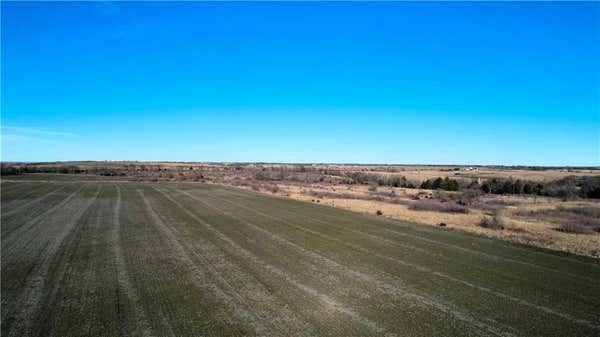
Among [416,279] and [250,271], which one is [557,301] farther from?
[250,271]

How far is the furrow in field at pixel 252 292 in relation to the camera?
5.03 m

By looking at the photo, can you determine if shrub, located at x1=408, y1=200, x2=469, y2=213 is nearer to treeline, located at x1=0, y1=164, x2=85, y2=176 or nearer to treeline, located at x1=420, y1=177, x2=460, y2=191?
treeline, located at x1=420, y1=177, x2=460, y2=191

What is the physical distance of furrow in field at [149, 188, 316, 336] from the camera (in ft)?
16.5

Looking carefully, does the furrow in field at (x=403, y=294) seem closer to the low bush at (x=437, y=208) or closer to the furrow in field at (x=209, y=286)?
the furrow in field at (x=209, y=286)

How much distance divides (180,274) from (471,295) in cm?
637

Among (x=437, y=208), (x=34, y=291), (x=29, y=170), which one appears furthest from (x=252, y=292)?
(x=29, y=170)

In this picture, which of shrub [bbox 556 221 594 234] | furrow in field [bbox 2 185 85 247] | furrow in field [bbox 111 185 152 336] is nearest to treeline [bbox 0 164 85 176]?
furrow in field [bbox 2 185 85 247]

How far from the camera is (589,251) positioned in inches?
416

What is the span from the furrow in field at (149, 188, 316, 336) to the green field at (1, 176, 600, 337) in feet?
0.09

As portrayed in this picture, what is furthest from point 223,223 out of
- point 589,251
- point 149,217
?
point 589,251

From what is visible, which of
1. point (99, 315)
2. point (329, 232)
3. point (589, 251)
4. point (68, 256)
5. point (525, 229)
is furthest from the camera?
point (525, 229)

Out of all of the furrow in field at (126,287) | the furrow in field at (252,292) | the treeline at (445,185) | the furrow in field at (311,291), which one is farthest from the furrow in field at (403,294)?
the treeline at (445,185)

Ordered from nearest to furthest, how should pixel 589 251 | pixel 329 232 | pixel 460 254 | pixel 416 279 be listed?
pixel 416 279, pixel 460 254, pixel 589 251, pixel 329 232

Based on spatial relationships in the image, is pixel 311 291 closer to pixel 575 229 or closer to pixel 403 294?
pixel 403 294
